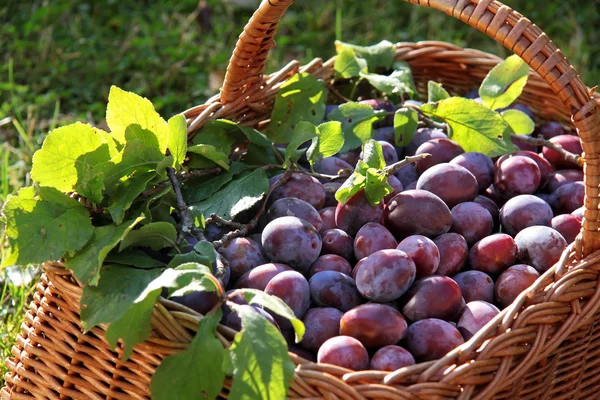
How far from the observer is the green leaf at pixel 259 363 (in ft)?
2.65

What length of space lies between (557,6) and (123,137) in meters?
2.26

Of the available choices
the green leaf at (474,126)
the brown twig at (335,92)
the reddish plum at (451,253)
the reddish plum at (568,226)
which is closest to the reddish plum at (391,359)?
the reddish plum at (451,253)

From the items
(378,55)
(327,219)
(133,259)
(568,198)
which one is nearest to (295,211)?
(327,219)

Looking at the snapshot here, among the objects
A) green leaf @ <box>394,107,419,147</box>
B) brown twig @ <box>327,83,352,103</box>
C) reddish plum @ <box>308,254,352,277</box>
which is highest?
brown twig @ <box>327,83,352,103</box>

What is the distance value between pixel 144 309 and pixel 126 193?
10.2 inches

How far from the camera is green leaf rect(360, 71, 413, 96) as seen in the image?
148 cm

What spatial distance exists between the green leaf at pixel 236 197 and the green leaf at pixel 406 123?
12.1 inches

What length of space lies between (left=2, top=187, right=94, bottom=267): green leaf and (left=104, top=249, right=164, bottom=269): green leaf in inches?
1.7

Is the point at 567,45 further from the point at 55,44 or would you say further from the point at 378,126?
the point at 55,44

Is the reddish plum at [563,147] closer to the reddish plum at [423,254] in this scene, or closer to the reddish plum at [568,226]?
the reddish plum at [568,226]

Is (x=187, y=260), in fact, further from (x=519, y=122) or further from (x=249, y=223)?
(x=519, y=122)

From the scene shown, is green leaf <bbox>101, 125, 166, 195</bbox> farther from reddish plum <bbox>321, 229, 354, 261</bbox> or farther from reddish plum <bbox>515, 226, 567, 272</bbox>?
reddish plum <bbox>515, 226, 567, 272</bbox>

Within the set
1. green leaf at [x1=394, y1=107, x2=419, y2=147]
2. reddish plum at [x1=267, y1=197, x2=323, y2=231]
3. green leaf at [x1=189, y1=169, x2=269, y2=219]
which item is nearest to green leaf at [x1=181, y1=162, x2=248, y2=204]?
green leaf at [x1=189, y1=169, x2=269, y2=219]

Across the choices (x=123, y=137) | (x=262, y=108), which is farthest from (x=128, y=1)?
(x=123, y=137)
